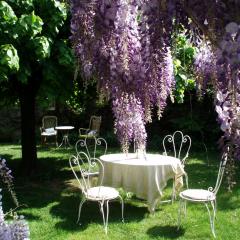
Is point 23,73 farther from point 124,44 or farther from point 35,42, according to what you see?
point 124,44

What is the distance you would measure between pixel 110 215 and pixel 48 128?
7409 mm

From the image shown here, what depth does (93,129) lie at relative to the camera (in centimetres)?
1209

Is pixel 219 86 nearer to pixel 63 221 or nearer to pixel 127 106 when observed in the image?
pixel 127 106

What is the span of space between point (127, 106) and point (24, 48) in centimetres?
374

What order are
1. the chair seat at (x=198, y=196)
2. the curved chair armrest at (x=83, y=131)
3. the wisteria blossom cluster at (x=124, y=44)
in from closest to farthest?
the wisteria blossom cluster at (x=124, y=44)
the chair seat at (x=198, y=196)
the curved chair armrest at (x=83, y=131)

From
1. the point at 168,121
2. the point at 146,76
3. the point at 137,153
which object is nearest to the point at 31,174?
the point at 137,153

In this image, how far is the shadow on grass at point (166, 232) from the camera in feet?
15.2

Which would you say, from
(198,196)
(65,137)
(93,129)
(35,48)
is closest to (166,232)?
(198,196)

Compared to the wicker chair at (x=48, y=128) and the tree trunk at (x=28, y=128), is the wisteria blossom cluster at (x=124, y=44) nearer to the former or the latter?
the tree trunk at (x=28, y=128)

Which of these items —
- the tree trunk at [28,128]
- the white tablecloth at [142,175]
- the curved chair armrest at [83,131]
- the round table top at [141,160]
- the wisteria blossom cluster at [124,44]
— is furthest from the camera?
the curved chair armrest at [83,131]

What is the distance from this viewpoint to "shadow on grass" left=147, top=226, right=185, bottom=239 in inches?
183

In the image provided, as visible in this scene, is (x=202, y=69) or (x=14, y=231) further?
(x=14, y=231)

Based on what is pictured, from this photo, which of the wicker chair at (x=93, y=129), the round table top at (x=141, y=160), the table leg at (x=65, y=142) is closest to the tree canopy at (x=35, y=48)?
the round table top at (x=141, y=160)

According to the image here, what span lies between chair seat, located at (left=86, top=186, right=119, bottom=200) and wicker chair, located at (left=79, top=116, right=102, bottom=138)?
6.17 metres
